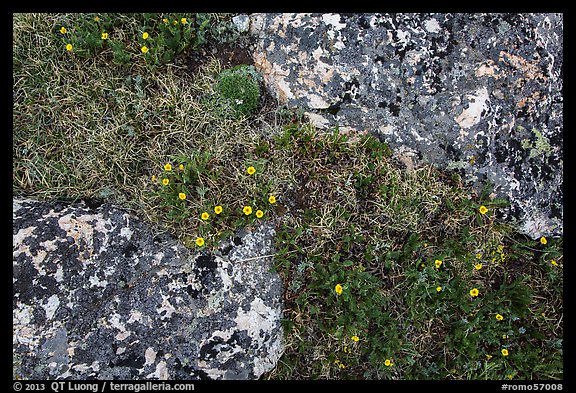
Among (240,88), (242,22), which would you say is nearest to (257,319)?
(240,88)

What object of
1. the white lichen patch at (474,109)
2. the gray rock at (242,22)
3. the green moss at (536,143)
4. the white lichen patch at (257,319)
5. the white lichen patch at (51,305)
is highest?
the gray rock at (242,22)

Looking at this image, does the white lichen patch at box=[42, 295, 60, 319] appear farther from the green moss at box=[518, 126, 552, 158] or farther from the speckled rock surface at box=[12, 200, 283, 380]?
the green moss at box=[518, 126, 552, 158]

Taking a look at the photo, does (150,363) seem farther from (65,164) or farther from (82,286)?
(65,164)

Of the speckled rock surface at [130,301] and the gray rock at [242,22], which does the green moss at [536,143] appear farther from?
A: the gray rock at [242,22]

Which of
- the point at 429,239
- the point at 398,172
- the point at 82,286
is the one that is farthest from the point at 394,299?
the point at 82,286

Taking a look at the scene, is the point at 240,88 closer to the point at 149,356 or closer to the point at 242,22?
the point at 242,22

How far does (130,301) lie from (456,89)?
3.74m

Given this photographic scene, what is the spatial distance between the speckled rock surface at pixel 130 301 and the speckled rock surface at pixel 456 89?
178 centimetres

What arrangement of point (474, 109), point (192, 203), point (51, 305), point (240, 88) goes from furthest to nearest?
point (240, 88) → point (192, 203) → point (474, 109) → point (51, 305)

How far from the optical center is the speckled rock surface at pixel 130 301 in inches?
145

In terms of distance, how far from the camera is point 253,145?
4.51 m

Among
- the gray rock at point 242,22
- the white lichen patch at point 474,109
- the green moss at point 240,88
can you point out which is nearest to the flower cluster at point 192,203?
the green moss at point 240,88

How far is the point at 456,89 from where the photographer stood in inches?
166

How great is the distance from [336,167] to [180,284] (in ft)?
6.45
